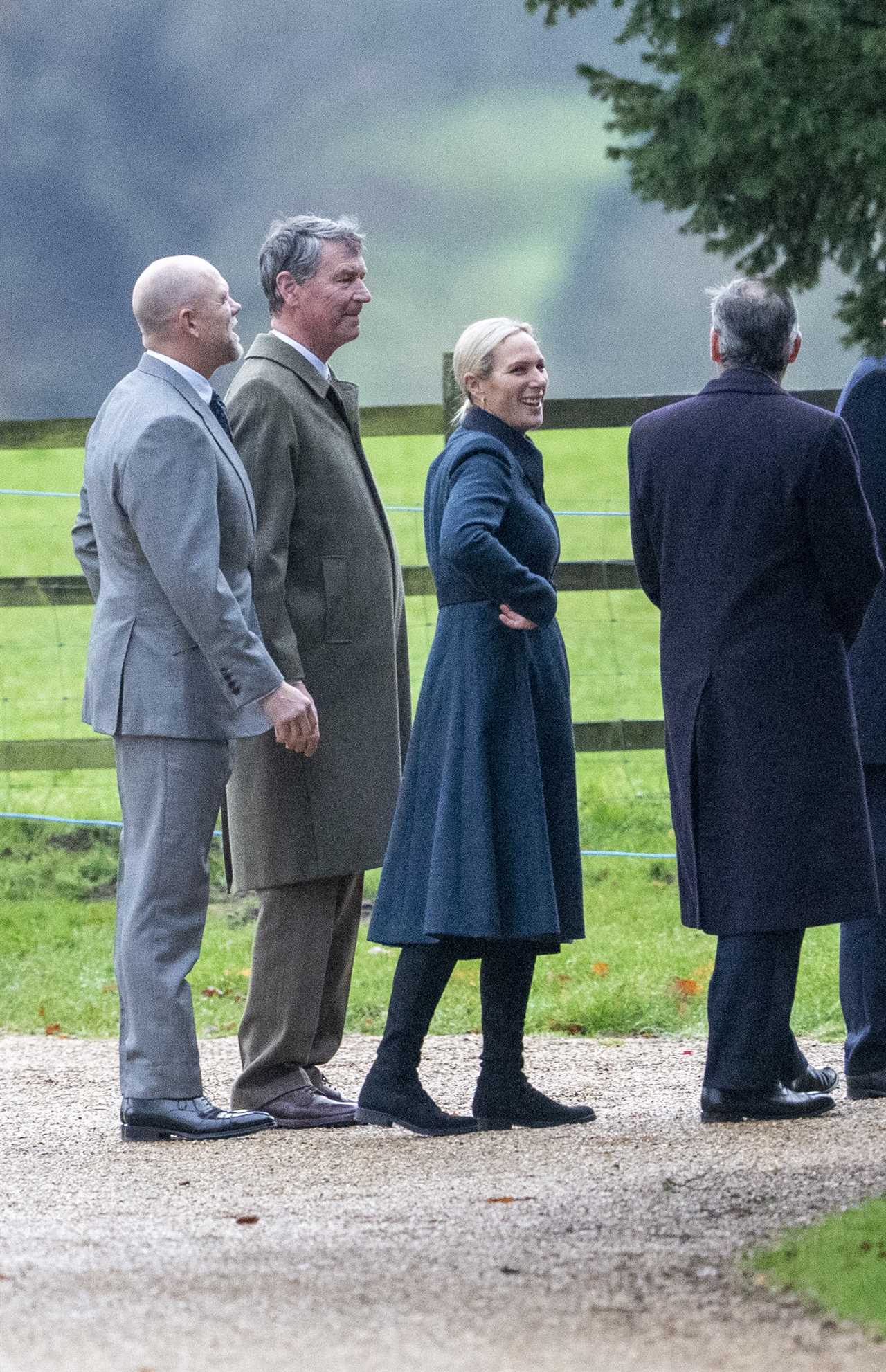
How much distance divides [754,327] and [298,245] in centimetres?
106

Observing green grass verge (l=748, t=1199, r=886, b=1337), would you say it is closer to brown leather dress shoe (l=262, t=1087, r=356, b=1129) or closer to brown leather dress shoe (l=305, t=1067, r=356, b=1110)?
brown leather dress shoe (l=262, t=1087, r=356, b=1129)

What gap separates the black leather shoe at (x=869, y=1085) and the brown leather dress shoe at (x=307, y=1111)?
1120mm

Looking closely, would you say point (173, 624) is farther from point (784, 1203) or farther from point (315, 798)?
point (784, 1203)

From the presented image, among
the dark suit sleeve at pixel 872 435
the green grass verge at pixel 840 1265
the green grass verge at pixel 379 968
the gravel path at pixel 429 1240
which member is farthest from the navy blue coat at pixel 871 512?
the green grass verge at pixel 840 1265

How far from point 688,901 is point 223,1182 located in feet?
3.68

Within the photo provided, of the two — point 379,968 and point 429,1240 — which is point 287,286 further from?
point 379,968

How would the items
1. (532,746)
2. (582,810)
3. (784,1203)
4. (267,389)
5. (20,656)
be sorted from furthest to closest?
(20,656) < (582,810) < (267,389) < (532,746) < (784,1203)

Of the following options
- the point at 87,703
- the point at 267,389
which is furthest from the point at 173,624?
the point at 267,389

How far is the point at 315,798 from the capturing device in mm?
4277

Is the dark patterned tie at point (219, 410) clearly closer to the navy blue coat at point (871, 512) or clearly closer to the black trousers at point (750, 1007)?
the navy blue coat at point (871, 512)

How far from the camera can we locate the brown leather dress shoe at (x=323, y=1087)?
437 centimetres

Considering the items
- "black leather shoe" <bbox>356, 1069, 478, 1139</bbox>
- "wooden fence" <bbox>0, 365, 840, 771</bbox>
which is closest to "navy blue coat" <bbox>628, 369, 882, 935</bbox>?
"black leather shoe" <bbox>356, 1069, 478, 1139</bbox>

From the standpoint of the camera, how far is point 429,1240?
10.3 feet

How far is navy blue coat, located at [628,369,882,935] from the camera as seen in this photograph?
3900mm
